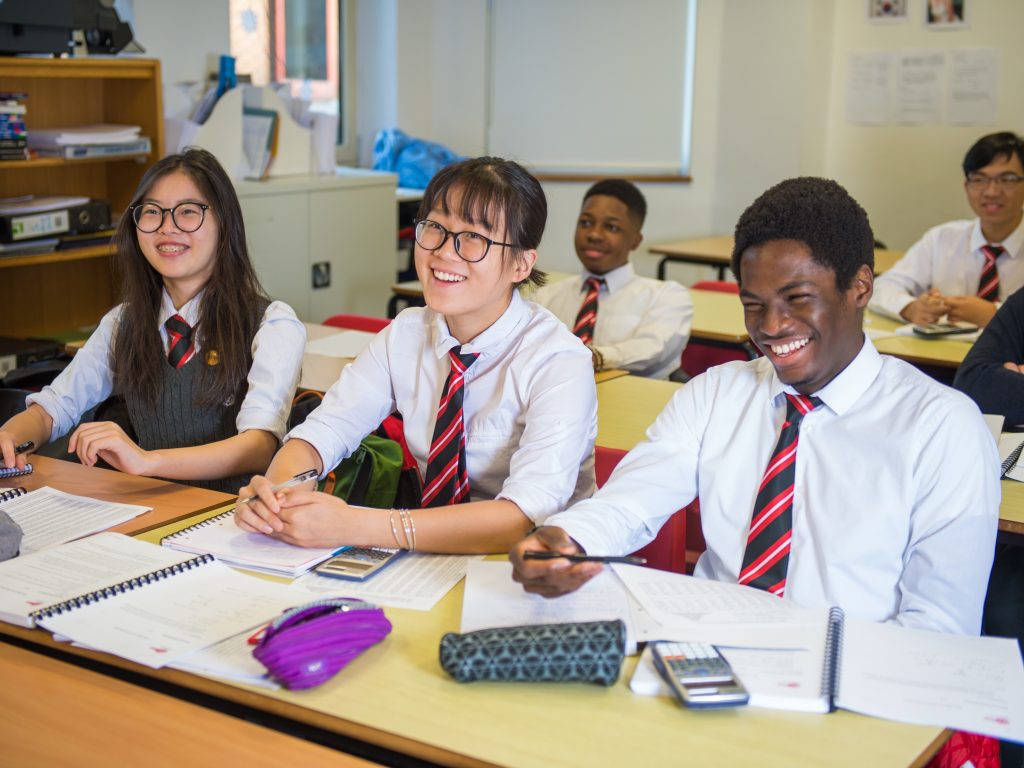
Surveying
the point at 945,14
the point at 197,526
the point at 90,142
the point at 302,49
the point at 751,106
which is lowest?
the point at 197,526

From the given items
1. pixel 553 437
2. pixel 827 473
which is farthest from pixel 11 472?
pixel 827 473

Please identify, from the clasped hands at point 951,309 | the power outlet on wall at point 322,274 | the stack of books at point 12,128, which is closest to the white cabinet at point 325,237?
the power outlet on wall at point 322,274

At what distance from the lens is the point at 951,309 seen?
12.5 feet

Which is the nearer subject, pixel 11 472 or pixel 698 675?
pixel 698 675

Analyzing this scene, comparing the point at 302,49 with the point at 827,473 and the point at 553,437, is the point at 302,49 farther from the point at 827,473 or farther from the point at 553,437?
the point at 827,473

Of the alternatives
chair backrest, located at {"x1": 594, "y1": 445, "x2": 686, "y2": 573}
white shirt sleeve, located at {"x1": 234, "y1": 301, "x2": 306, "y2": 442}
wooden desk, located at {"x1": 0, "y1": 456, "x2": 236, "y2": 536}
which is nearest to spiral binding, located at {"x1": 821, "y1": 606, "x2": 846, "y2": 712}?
chair backrest, located at {"x1": 594, "y1": 445, "x2": 686, "y2": 573}

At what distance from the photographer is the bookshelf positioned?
427 centimetres

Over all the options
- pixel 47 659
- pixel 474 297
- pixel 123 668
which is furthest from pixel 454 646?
pixel 474 297

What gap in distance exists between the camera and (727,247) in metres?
5.60

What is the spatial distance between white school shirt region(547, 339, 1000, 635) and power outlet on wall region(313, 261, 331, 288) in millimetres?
3646

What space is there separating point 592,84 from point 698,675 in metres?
5.56

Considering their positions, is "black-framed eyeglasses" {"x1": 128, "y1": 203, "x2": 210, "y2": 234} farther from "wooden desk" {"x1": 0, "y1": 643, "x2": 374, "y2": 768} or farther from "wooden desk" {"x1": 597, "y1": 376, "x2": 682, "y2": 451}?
"wooden desk" {"x1": 0, "y1": 643, "x2": 374, "y2": 768}

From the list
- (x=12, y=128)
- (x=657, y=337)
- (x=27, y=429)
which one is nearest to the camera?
(x=27, y=429)

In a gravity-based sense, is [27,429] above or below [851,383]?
below
